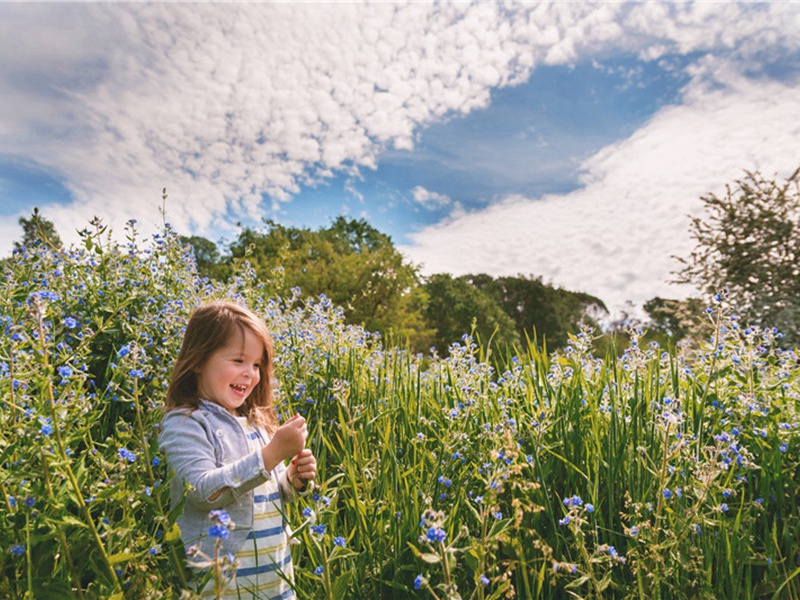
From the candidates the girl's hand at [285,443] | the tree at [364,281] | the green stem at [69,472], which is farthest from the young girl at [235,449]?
the tree at [364,281]

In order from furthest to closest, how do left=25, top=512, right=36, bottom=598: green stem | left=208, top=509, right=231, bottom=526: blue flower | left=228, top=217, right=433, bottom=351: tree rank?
left=228, top=217, right=433, bottom=351: tree
left=25, top=512, right=36, bottom=598: green stem
left=208, top=509, right=231, bottom=526: blue flower

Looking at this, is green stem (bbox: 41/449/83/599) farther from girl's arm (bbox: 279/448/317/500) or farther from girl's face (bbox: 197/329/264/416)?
girl's arm (bbox: 279/448/317/500)

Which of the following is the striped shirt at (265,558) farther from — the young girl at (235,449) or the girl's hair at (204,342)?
the girl's hair at (204,342)

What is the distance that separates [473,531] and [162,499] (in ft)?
5.00

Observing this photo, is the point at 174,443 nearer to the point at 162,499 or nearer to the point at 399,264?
the point at 162,499

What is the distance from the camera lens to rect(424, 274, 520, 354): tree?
30469 mm

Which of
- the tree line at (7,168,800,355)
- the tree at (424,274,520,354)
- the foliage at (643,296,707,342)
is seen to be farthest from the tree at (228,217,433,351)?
the tree at (424,274,520,354)

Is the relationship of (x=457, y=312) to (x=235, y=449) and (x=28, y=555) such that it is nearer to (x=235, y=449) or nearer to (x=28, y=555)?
(x=235, y=449)

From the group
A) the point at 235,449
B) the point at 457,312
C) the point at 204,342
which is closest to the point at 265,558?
the point at 235,449

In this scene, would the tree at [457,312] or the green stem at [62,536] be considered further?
the tree at [457,312]

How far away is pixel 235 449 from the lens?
2619 millimetres

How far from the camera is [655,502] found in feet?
9.66

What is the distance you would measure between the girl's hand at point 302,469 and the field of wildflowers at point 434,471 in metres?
0.14

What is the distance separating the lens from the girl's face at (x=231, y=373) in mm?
2723
